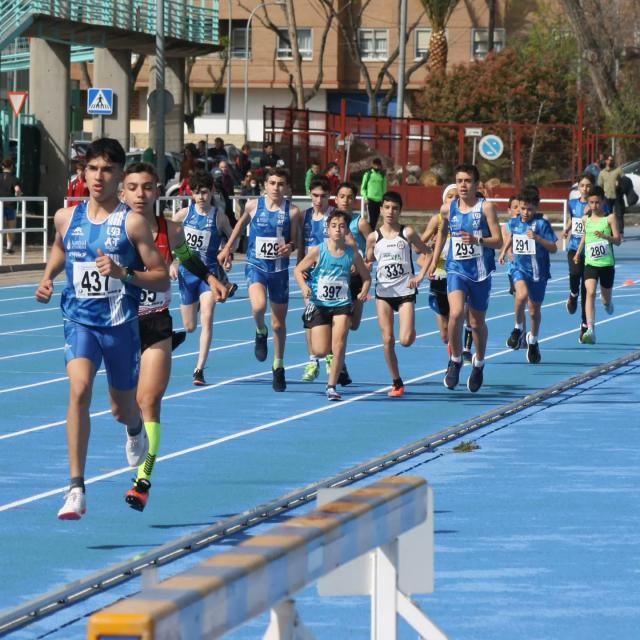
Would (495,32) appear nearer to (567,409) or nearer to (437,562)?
(567,409)

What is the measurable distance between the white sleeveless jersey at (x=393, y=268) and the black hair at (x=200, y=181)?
1.68 meters

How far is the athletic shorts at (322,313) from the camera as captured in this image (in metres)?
15.0

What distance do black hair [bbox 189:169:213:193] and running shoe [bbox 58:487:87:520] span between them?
7362 millimetres

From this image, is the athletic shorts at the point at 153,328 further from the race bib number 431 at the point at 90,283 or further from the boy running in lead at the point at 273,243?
the boy running in lead at the point at 273,243

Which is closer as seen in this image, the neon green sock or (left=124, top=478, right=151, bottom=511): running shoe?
(left=124, top=478, right=151, bottom=511): running shoe

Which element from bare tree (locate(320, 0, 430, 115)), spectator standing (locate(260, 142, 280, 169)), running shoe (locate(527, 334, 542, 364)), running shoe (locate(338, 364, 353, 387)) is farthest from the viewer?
bare tree (locate(320, 0, 430, 115))

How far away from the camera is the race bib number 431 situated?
30.2ft

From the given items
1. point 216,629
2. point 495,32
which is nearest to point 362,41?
point 495,32

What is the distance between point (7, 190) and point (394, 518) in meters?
29.2

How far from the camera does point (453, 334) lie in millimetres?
15703

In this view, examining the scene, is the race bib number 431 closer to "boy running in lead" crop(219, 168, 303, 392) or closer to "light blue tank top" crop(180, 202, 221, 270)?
"boy running in lead" crop(219, 168, 303, 392)

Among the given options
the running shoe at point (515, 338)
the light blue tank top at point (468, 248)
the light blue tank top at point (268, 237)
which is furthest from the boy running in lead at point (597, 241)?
the light blue tank top at point (268, 237)

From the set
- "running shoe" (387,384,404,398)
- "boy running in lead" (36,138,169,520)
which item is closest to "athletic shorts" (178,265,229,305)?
"running shoe" (387,384,404,398)

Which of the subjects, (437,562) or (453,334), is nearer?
(437,562)
